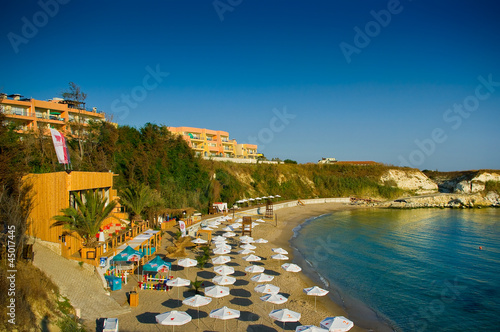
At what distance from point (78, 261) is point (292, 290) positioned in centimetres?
1065

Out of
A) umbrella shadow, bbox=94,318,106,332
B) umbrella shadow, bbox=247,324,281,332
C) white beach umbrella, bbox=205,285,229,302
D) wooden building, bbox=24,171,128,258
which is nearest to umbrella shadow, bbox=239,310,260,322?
umbrella shadow, bbox=247,324,281,332

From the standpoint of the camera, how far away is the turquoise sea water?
14.7m

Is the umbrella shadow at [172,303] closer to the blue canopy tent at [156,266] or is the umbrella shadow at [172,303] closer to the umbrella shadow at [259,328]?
the blue canopy tent at [156,266]

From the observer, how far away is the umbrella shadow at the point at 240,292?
1513 cm

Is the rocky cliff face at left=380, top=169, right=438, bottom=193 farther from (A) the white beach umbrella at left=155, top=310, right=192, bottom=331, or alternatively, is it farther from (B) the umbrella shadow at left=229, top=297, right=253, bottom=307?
(A) the white beach umbrella at left=155, top=310, right=192, bottom=331

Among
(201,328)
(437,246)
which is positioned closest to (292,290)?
(201,328)

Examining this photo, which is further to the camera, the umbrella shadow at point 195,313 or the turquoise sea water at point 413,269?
the turquoise sea water at point 413,269

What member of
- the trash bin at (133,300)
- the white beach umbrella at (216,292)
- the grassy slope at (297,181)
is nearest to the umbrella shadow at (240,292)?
the white beach umbrella at (216,292)

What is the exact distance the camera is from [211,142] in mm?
66938

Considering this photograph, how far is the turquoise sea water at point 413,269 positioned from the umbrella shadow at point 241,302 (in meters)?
4.81

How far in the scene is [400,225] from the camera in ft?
131

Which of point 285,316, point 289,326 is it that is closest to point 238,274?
point 289,326

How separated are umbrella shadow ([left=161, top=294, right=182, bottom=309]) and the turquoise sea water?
7.98 m

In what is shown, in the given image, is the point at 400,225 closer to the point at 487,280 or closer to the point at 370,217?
the point at 370,217
